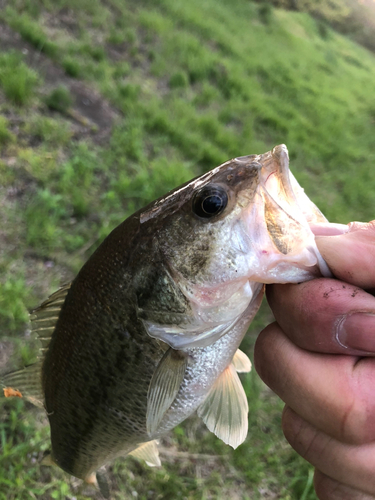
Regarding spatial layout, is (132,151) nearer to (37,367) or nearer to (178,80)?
(178,80)

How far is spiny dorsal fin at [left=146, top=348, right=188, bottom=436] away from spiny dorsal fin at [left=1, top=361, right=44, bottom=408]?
669mm

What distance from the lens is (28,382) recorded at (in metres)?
1.68

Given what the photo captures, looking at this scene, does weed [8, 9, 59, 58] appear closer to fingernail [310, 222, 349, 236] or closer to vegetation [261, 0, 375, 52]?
fingernail [310, 222, 349, 236]

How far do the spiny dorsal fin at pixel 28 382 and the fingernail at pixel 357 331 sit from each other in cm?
134

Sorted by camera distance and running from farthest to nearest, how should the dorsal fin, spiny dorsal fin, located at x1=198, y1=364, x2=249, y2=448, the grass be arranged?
the grass
the dorsal fin
spiny dorsal fin, located at x1=198, y1=364, x2=249, y2=448

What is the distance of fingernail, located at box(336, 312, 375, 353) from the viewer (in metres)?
0.96

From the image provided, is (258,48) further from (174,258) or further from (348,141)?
(174,258)

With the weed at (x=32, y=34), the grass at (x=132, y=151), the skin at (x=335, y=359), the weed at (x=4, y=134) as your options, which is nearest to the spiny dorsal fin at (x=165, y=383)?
the skin at (x=335, y=359)

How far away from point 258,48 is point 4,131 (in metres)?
8.85

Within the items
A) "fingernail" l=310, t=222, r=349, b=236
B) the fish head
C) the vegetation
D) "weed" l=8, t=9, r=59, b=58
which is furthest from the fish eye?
the vegetation

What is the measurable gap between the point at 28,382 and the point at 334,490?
1352 millimetres

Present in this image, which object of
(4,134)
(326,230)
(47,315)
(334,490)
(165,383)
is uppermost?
(326,230)

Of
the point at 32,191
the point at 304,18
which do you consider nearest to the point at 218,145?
the point at 32,191

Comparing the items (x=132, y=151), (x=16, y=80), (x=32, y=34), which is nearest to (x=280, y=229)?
(x=132, y=151)
